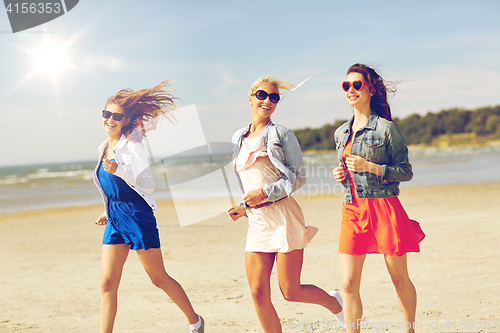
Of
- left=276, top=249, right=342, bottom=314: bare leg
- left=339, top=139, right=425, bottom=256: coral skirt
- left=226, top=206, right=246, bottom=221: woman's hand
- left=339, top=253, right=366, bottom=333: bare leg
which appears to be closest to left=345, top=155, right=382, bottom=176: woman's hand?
left=339, top=139, right=425, bottom=256: coral skirt

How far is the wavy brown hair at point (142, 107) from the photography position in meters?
4.20

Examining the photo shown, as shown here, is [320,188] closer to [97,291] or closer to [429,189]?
[429,189]

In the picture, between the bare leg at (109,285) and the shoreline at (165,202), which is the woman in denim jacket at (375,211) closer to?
the bare leg at (109,285)

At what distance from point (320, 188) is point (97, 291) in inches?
575

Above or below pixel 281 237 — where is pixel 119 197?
above

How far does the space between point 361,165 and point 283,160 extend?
A: 0.60 metres

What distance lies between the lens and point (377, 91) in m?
3.63

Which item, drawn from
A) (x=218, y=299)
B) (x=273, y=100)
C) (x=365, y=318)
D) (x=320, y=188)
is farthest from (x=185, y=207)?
(x=273, y=100)

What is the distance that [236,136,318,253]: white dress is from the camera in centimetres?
348

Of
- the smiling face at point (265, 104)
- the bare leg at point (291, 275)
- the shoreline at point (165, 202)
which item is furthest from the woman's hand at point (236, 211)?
the shoreline at point (165, 202)

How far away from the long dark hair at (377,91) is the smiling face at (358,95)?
0.03 metres

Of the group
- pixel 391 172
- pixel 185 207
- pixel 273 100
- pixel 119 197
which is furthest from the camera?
pixel 185 207

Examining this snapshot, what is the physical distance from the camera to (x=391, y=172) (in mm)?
3379

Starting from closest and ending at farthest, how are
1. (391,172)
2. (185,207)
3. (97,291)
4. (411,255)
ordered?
(391,172) → (97,291) → (411,255) → (185,207)
